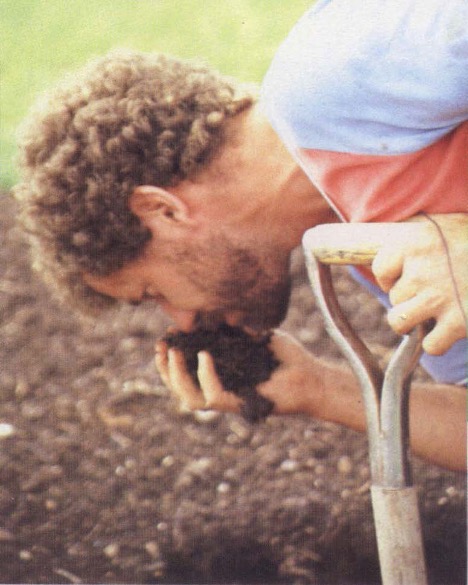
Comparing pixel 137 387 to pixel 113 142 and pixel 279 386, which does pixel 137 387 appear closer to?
pixel 279 386

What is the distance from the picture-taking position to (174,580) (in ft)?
4.34

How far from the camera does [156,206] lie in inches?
48.8

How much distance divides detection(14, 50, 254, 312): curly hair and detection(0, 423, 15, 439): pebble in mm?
288

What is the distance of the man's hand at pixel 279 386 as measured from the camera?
4.12 ft

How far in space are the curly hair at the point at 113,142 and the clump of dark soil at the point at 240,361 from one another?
0.45 feet

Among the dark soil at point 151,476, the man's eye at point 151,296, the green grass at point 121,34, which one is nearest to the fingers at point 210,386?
the man's eye at point 151,296

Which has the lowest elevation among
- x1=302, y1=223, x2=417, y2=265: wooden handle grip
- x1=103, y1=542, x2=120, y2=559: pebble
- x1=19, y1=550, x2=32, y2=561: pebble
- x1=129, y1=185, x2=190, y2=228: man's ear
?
x1=103, y1=542, x2=120, y2=559: pebble

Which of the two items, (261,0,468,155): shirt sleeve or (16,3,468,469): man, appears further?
(16,3,468,469): man

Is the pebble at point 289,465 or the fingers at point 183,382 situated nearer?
the fingers at point 183,382

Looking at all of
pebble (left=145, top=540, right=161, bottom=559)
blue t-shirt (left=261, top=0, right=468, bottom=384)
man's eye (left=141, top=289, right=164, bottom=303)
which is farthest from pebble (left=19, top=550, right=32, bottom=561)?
blue t-shirt (left=261, top=0, right=468, bottom=384)

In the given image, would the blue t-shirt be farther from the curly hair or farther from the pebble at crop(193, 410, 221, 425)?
the pebble at crop(193, 410, 221, 425)

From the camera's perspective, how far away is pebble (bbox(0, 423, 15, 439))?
1406mm

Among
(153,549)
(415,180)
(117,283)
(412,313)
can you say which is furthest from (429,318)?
(153,549)

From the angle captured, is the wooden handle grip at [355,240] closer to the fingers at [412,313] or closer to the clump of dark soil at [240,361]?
the fingers at [412,313]
